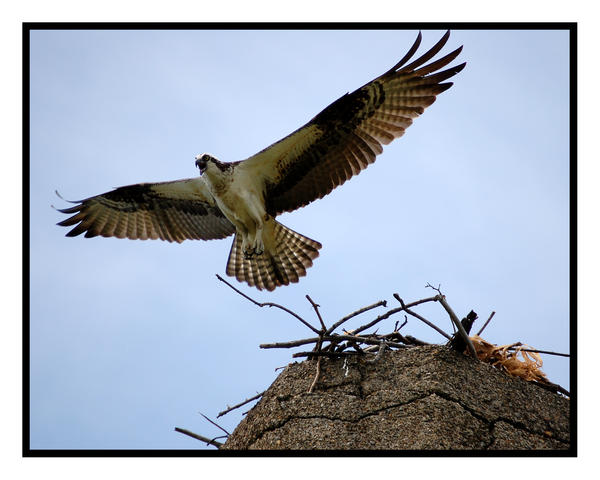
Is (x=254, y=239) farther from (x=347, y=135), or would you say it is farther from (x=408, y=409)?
(x=408, y=409)

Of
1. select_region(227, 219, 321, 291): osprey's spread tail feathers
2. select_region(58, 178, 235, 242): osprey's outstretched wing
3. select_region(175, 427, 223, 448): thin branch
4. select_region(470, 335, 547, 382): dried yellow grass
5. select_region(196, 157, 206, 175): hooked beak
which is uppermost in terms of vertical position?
select_region(196, 157, 206, 175): hooked beak

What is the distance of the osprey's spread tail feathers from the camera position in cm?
663

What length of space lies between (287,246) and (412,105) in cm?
168

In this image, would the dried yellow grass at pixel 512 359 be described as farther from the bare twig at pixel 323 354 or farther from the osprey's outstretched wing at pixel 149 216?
the osprey's outstretched wing at pixel 149 216

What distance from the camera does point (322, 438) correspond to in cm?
395

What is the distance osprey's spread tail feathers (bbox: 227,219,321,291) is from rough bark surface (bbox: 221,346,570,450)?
7.44ft

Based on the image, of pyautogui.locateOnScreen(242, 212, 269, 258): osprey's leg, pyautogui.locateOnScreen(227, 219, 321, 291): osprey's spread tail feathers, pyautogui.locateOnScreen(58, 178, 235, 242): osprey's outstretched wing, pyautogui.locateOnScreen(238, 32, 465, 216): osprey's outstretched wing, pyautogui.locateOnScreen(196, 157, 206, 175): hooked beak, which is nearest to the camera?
pyautogui.locateOnScreen(238, 32, 465, 216): osprey's outstretched wing

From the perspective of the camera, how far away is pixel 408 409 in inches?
156

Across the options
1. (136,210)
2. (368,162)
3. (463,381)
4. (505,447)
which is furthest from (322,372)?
(136,210)

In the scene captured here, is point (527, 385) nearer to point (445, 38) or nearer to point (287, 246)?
point (445, 38)

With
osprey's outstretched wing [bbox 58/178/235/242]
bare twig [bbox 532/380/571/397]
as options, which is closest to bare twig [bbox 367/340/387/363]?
bare twig [bbox 532/380/571/397]

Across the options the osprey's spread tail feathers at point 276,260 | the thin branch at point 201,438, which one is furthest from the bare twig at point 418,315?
the osprey's spread tail feathers at point 276,260

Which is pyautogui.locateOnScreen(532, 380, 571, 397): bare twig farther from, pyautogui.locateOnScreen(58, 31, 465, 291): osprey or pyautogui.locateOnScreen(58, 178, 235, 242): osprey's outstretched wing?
pyautogui.locateOnScreen(58, 178, 235, 242): osprey's outstretched wing

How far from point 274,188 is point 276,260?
0.67m
